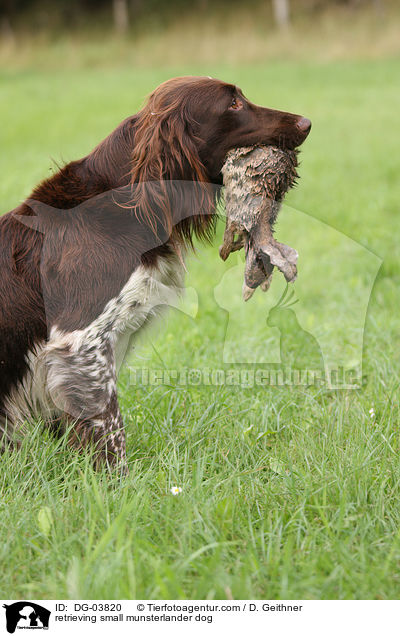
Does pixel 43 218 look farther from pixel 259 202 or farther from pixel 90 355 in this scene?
pixel 259 202

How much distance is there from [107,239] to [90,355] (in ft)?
1.52

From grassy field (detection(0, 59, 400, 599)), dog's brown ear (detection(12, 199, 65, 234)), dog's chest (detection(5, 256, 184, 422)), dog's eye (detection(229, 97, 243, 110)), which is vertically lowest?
grassy field (detection(0, 59, 400, 599))

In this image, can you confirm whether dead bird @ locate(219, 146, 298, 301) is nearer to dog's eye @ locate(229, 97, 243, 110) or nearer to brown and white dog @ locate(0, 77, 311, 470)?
brown and white dog @ locate(0, 77, 311, 470)

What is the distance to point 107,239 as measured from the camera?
254 centimetres

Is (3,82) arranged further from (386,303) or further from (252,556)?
(252,556)

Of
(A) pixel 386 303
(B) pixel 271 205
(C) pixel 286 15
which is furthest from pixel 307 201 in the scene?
(C) pixel 286 15

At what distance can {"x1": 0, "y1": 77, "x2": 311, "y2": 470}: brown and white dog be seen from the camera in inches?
99.0
